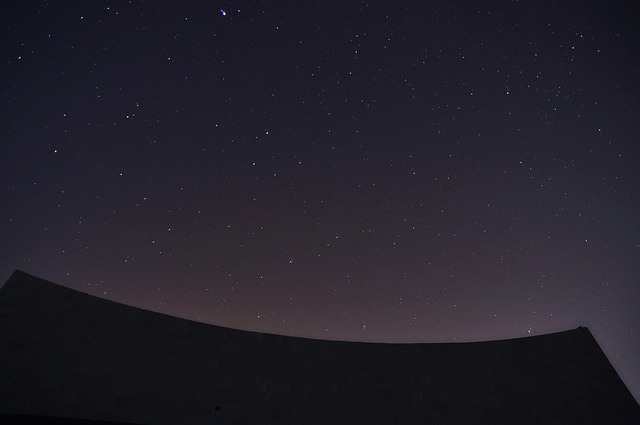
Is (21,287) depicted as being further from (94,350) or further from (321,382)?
(321,382)

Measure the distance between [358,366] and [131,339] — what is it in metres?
4.19

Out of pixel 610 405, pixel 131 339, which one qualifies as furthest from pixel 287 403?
pixel 610 405

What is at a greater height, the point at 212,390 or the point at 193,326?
the point at 193,326

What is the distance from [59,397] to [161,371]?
5.26ft

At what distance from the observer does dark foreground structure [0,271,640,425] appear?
8.38m

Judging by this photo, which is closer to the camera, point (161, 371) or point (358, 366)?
point (161, 371)

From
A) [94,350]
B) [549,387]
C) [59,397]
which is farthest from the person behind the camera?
[549,387]

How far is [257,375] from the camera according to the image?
9.18m

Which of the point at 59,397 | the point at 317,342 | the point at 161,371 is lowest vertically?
the point at 59,397

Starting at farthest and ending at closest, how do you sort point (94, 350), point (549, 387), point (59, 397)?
point (549, 387)
point (94, 350)
point (59, 397)

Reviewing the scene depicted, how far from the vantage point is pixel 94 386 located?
8.41 metres

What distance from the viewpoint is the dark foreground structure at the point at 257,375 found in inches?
330

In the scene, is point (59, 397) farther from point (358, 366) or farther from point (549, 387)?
point (549, 387)

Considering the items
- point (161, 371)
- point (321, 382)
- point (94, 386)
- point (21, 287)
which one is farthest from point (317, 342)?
point (21, 287)
